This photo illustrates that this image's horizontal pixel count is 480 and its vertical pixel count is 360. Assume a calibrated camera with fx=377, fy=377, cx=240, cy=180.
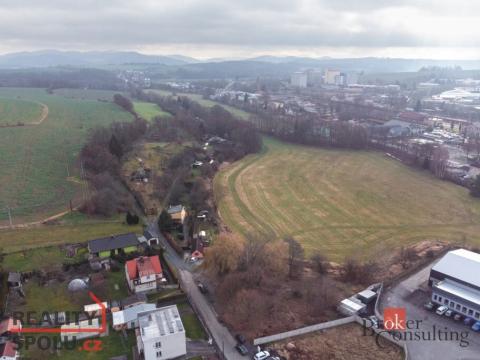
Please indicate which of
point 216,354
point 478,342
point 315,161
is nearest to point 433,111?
point 315,161

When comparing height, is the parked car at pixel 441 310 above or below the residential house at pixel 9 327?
below

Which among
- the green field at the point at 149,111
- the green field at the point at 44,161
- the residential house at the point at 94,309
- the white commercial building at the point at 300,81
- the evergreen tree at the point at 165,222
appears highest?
the white commercial building at the point at 300,81

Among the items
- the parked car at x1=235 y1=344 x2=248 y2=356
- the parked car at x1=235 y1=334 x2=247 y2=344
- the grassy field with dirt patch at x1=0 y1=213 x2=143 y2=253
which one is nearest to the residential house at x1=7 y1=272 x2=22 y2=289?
the grassy field with dirt patch at x1=0 y1=213 x2=143 y2=253

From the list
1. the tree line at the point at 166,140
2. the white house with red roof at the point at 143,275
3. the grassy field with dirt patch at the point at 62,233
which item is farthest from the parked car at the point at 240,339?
the tree line at the point at 166,140

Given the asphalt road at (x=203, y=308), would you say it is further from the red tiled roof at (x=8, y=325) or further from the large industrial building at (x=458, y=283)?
the large industrial building at (x=458, y=283)

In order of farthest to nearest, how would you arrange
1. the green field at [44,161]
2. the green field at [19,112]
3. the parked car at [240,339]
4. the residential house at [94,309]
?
the green field at [19,112], the green field at [44,161], the residential house at [94,309], the parked car at [240,339]

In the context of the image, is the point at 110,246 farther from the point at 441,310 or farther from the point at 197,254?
the point at 441,310

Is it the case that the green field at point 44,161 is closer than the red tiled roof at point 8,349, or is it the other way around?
the red tiled roof at point 8,349
